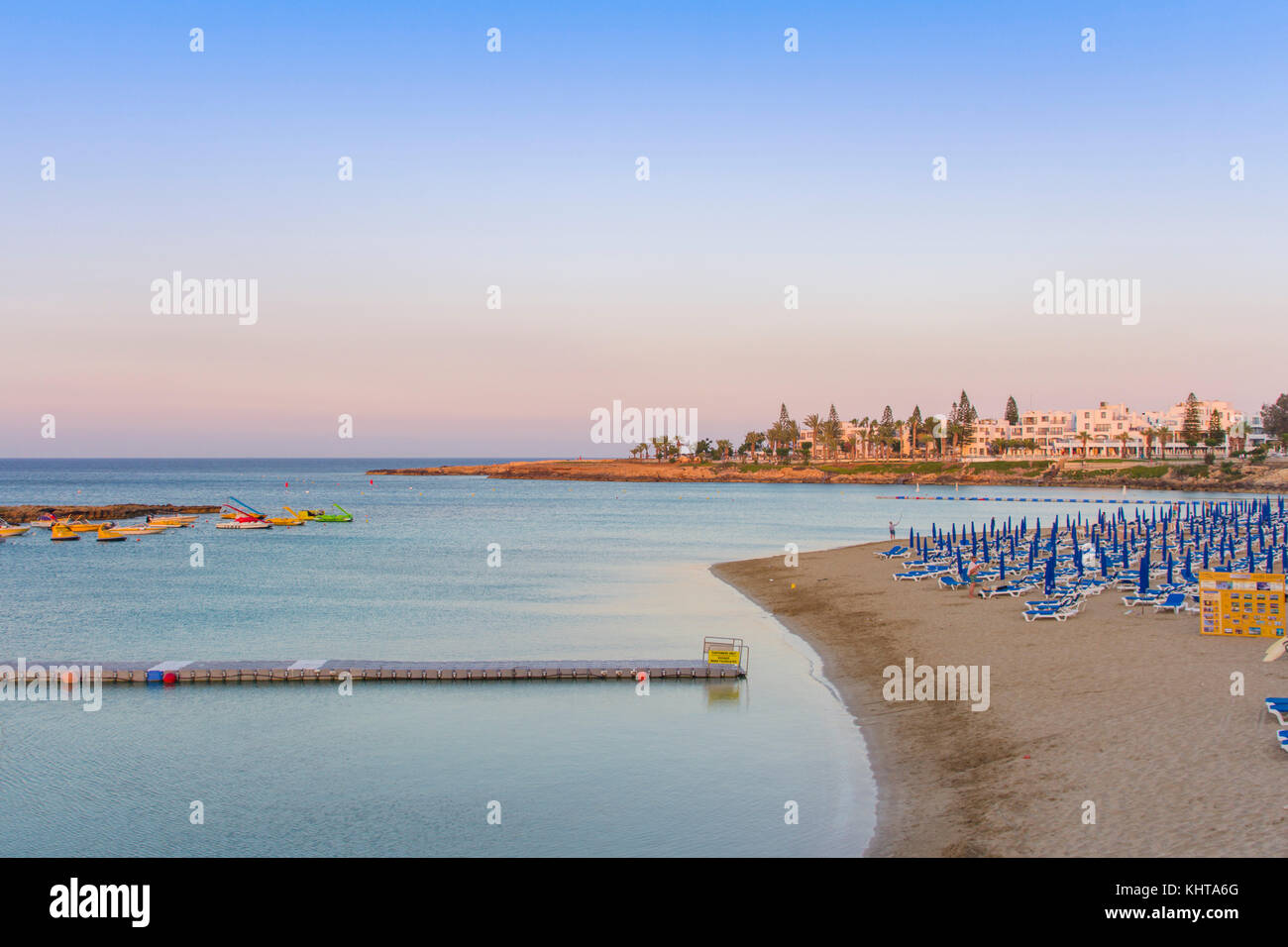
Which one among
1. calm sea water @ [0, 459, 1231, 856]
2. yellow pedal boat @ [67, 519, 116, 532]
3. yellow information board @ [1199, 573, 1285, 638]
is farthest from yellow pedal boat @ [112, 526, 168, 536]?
yellow information board @ [1199, 573, 1285, 638]

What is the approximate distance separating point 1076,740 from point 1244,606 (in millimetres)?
10397

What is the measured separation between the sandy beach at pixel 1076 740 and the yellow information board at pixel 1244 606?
64 cm

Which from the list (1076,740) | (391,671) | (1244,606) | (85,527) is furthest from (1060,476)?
(1076,740)

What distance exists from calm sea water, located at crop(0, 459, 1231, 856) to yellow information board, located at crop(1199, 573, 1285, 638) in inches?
395

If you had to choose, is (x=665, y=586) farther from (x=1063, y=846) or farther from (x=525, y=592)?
(x=1063, y=846)

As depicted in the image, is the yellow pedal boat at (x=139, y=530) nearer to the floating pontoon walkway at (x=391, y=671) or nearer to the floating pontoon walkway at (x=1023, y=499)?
the floating pontoon walkway at (x=391, y=671)

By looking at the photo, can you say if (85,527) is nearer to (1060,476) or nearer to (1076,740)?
(1076,740)

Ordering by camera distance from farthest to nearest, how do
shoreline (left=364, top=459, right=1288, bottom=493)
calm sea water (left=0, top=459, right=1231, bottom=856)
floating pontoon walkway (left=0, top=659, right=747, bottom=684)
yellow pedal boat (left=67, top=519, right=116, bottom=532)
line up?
shoreline (left=364, top=459, right=1288, bottom=493) → yellow pedal boat (left=67, top=519, right=116, bottom=532) → floating pontoon walkway (left=0, top=659, right=747, bottom=684) → calm sea water (left=0, top=459, right=1231, bottom=856)

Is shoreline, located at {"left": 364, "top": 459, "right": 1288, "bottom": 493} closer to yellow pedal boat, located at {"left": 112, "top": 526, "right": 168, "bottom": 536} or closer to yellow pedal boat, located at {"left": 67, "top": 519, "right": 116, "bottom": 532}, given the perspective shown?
yellow pedal boat, located at {"left": 112, "top": 526, "right": 168, "bottom": 536}

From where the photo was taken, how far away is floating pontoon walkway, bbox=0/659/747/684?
83.2ft

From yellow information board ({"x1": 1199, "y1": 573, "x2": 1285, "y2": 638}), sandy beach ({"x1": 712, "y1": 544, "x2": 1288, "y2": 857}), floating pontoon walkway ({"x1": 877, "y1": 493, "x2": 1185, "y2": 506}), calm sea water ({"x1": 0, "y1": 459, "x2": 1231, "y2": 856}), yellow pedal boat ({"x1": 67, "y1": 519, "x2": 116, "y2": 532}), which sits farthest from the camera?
floating pontoon walkway ({"x1": 877, "y1": 493, "x2": 1185, "y2": 506})

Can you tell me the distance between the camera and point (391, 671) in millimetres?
25656

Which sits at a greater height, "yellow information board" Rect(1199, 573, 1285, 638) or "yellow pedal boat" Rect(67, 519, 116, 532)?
"yellow information board" Rect(1199, 573, 1285, 638)

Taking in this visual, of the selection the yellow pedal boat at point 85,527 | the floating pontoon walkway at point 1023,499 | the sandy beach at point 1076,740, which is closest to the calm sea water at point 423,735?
the sandy beach at point 1076,740
